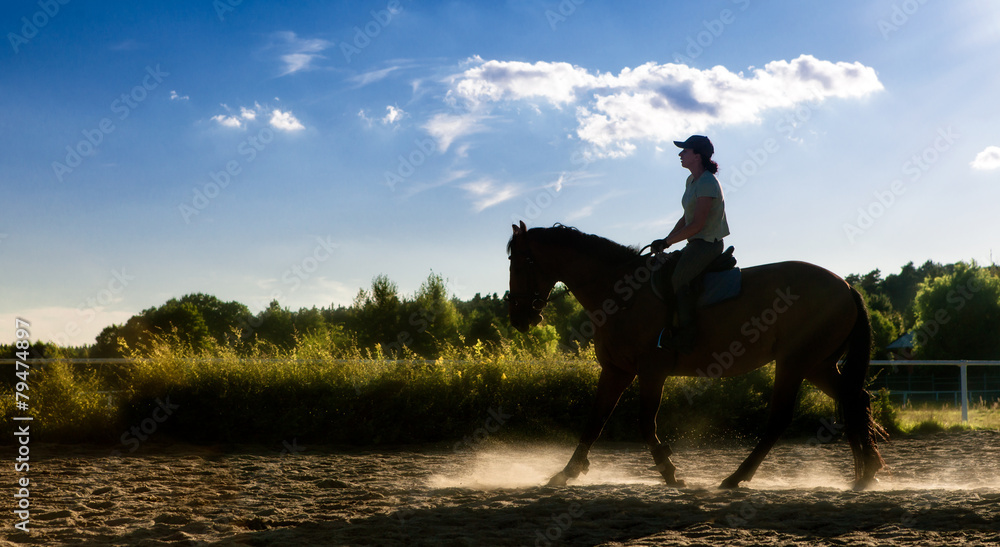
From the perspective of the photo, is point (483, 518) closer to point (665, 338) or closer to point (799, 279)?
point (665, 338)

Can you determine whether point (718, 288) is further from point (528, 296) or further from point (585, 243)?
point (528, 296)

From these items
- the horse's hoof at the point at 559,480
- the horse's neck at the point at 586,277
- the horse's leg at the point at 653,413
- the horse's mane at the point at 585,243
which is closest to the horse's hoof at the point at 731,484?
the horse's leg at the point at 653,413

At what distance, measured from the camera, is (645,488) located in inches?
209

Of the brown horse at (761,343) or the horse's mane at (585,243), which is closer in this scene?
the brown horse at (761,343)

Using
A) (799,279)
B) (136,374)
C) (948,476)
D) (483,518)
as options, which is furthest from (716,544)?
(136,374)

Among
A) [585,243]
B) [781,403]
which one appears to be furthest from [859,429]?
[585,243]

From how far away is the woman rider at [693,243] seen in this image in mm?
5535

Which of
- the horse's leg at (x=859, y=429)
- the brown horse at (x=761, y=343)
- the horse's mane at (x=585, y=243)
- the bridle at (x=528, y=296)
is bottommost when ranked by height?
the horse's leg at (x=859, y=429)

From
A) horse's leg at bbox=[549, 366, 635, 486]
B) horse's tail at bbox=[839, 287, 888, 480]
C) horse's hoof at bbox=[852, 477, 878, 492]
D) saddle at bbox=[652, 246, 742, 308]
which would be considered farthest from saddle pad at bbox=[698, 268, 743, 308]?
horse's hoof at bbox=[852, 477, 878, 492]

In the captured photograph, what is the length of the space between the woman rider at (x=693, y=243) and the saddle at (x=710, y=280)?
79mm

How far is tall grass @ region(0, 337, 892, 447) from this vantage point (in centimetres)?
948

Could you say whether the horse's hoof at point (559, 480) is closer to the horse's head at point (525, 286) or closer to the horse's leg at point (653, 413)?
the horse's leg at point (653, 413)

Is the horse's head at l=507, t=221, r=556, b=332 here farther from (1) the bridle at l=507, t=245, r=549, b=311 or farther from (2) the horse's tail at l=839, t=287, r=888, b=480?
(2) the horse's tail at l=839, t=287, r=888, b=480

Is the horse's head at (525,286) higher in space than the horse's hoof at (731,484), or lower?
higher
